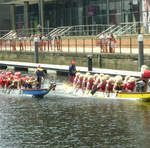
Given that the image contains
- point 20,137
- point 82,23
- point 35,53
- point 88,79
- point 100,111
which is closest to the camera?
point 20,137

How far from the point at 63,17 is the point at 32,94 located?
120 feet

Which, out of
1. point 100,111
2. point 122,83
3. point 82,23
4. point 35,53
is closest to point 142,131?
point 100,111

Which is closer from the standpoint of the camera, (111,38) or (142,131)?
(142,131)

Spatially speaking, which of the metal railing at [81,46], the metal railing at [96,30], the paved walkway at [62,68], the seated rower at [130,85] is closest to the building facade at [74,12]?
the metal railing at [96,30]

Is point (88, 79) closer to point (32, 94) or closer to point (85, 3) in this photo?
point (32, 94)

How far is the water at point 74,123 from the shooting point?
74.6 feet

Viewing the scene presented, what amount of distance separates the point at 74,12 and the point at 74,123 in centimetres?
4409

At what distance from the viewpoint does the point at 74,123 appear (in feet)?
86.5

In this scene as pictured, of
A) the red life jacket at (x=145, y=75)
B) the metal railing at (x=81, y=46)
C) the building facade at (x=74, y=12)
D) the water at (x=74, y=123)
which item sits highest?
the building facade at (x=74, y=12)

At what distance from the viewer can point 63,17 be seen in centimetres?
7119

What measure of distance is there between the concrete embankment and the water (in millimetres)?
8712

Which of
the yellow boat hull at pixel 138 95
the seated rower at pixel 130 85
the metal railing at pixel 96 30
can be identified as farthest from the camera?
the metal railing at pixel 96 30

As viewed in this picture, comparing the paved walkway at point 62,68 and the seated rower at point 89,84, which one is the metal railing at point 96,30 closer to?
the paved walkway at point 62,68

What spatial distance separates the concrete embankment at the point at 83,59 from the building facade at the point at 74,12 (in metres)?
8.55
